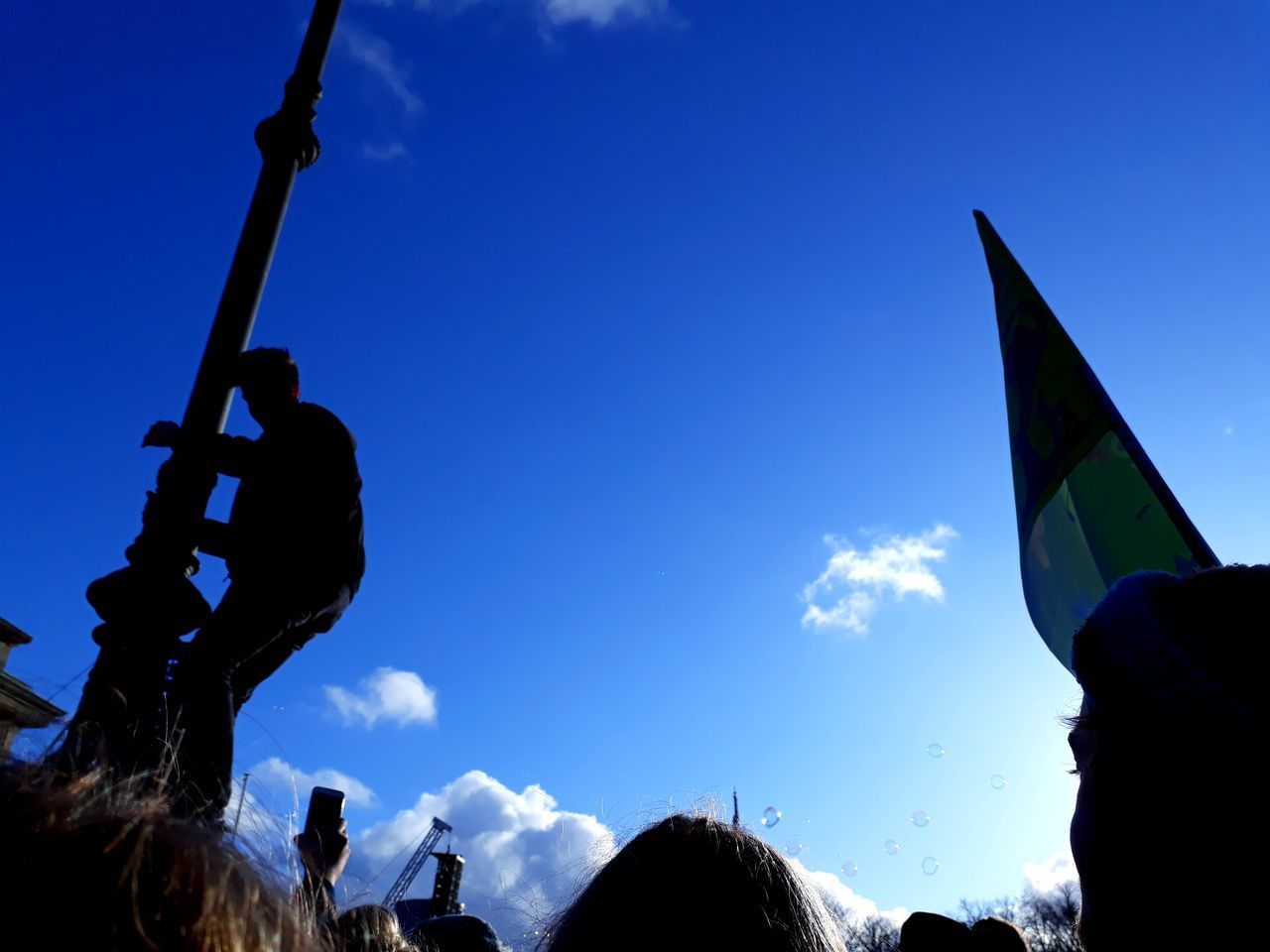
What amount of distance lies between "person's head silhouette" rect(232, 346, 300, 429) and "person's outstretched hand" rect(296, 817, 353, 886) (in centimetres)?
146

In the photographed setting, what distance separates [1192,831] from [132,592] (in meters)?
2.65

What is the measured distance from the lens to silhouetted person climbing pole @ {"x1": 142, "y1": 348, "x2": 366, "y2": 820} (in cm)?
275

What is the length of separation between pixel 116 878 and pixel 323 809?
213 centimetres

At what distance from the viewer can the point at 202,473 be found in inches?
114

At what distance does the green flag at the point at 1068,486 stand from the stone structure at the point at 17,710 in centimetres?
472

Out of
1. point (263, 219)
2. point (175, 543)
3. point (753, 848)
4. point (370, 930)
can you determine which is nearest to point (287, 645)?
point (175, 543)

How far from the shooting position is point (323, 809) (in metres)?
2.69

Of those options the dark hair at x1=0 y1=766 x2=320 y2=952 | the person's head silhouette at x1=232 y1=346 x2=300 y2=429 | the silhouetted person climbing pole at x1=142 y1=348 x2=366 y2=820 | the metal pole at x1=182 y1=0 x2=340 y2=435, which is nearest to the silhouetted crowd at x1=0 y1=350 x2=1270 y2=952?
the dark hair at x1=0 y1=766 x2=320 y2=952

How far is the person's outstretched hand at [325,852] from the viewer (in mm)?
2445

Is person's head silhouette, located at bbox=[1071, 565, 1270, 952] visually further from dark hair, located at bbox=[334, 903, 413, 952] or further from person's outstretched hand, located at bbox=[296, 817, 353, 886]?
person's outstretched hand, located at bbox=[296, 817, 353, 886]

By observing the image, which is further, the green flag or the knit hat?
the green flag

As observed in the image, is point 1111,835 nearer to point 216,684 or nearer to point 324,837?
point 324,837

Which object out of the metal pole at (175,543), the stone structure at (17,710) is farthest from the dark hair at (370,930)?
the stone structure at (17,710)

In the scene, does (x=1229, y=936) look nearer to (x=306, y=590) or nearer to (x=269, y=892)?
(x=269, y=892)
